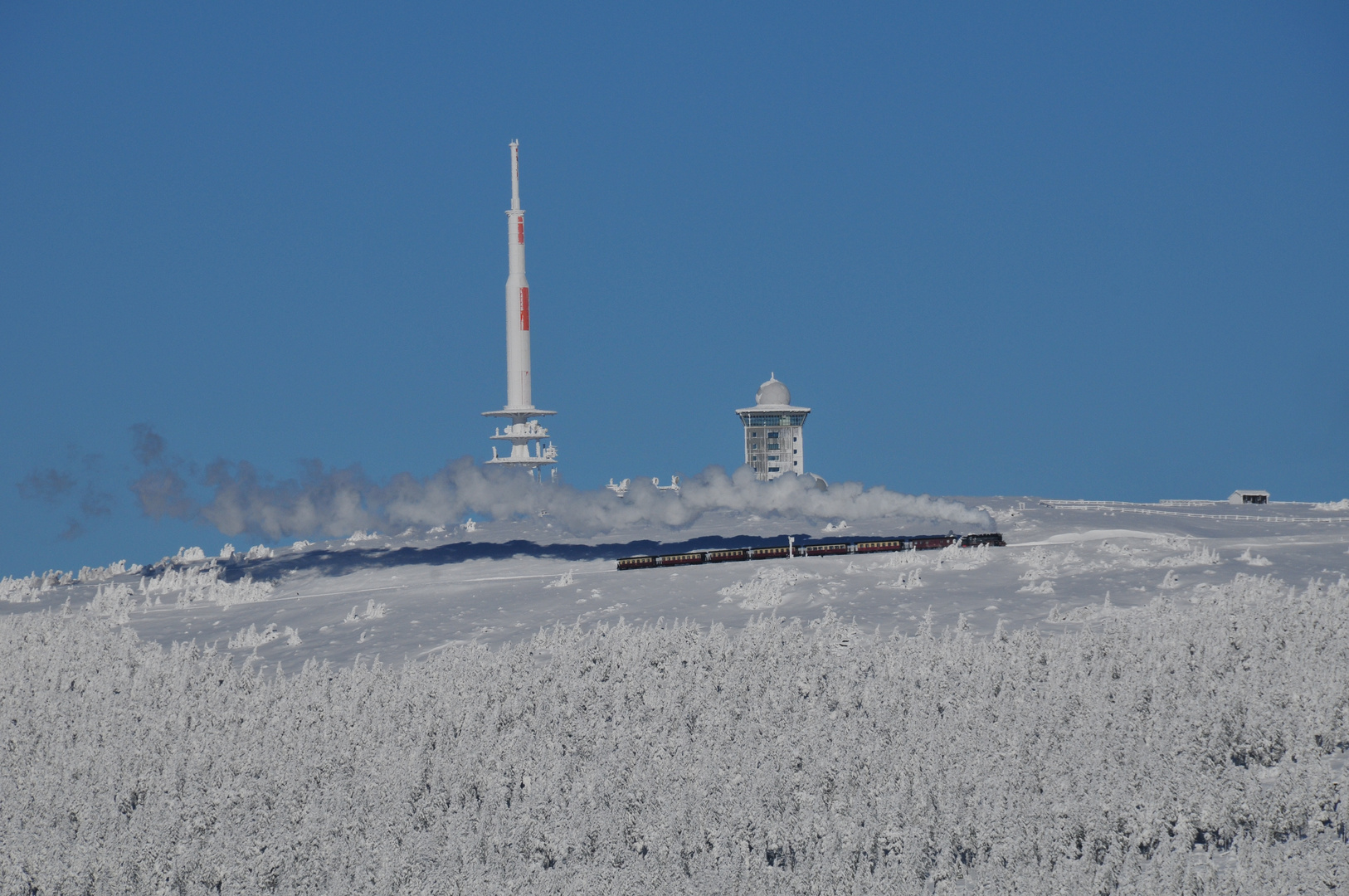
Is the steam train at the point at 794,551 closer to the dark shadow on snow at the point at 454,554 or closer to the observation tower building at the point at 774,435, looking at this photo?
the dark shadow on snow at the point at 454,554

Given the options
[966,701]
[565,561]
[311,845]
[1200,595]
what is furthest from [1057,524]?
[311,845]

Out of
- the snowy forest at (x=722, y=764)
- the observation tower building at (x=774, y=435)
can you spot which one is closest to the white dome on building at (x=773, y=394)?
the observation tower building at (x=774, y=435)

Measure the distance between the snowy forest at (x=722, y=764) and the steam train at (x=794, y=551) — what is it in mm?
21908

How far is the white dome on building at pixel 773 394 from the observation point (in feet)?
486

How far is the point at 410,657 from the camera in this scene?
6662cm

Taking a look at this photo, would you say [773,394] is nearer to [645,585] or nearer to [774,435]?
[774,435]

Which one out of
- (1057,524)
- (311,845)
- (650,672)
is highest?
(1057,524)

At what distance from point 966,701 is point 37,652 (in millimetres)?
55890

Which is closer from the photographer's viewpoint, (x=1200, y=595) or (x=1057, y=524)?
(x=1200, y=595)

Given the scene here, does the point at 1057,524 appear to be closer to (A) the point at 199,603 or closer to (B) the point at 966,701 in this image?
(B) the point at 966,701

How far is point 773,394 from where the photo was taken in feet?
A: 486

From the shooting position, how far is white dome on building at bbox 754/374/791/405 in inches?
5827


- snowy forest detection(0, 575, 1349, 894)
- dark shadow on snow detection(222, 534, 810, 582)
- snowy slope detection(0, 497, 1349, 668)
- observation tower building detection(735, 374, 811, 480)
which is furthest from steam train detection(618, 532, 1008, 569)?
observation tower building detection(735, 374, 811, 480)

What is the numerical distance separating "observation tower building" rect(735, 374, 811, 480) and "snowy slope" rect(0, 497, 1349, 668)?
34893 mm
